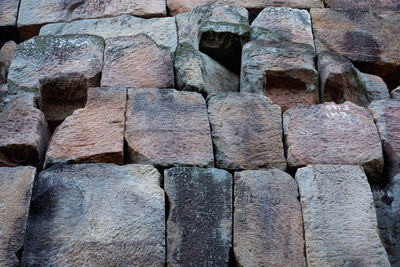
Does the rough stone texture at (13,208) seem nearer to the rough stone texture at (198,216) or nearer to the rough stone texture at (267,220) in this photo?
the rough stone texture at (198,216)

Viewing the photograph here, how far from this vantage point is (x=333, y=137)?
4.13 metres

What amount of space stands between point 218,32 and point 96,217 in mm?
1782

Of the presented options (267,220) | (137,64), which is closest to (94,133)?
(137,64)

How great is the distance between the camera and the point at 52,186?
12.3 feet

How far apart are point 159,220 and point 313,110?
1.28 meters

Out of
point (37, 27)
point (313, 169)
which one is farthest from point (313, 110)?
point (37, 27)

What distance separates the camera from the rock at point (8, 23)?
5.50 m

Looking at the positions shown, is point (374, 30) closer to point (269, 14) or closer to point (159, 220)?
point (269, 14)

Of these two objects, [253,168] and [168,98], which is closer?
[253,168]

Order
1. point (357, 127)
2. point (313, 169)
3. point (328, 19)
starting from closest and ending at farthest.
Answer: point (313, 169) → point (357, 127) → point (328, 19)

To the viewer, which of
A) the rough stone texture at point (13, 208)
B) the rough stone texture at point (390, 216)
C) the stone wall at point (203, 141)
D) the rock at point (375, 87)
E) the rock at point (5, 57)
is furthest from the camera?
the rock at point (5, 57)

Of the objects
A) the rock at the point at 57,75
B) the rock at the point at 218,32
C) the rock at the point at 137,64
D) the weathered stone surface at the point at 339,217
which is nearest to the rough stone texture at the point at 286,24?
the rock at the point at 218,32

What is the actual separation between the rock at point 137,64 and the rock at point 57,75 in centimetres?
9

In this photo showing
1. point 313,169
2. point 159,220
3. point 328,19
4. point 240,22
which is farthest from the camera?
point 328,19
